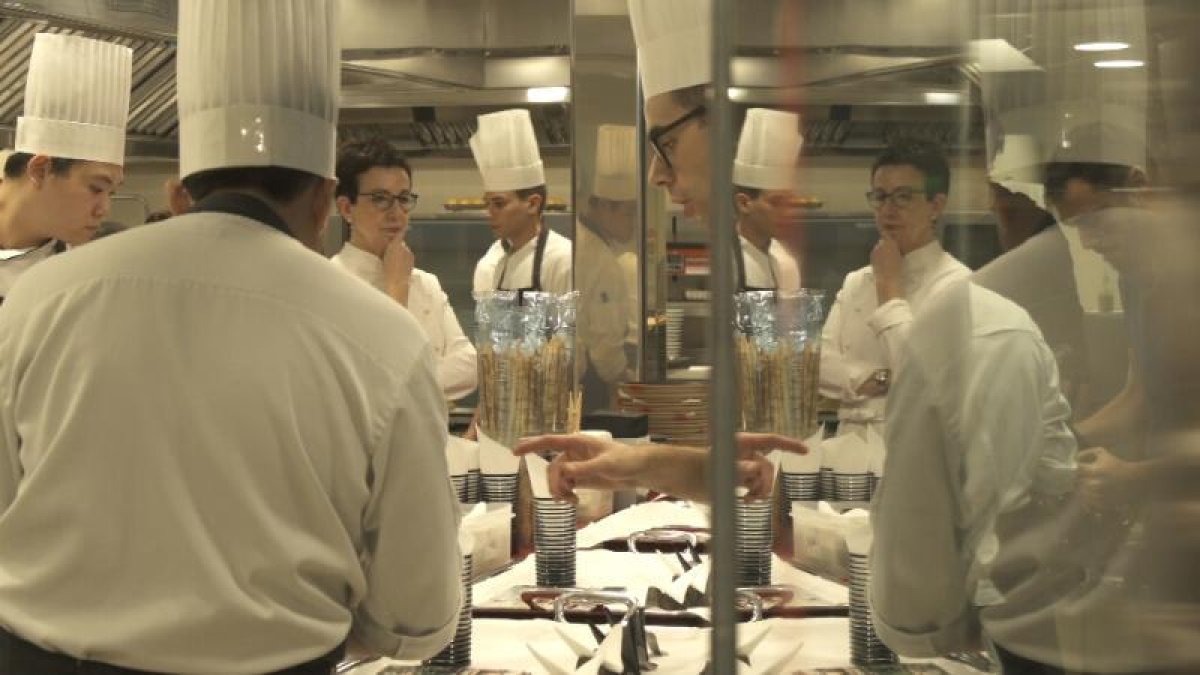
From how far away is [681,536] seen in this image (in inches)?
86.9

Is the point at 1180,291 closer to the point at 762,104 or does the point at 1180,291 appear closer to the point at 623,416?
the point at 762,104

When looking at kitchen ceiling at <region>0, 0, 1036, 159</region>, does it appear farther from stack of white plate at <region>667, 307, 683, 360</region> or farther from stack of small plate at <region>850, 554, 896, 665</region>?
stack of small plate at <region>850, 554, 896, 665</region>

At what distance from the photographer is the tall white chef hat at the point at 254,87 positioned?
4.99ft

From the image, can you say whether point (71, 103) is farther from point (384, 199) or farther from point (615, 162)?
point (615, 162)

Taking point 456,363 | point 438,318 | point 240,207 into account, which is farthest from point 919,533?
point 438,318

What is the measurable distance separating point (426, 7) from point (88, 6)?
1.16 metres

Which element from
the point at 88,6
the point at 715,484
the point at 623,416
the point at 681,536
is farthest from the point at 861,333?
the point at 88,6

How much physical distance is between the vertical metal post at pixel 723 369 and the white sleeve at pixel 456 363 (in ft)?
6.48

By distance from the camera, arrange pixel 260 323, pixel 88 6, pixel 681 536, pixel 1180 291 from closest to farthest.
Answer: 1. pixel 1180 291
2. pixel 260 323
3. pixel 681 536
4. pixel 88 6

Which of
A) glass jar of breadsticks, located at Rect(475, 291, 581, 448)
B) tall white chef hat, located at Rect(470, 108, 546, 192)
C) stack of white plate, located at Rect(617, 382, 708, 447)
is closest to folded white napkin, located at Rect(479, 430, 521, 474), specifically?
glass jar of breadsticks, located at Rect(475, 291, 581, 448)

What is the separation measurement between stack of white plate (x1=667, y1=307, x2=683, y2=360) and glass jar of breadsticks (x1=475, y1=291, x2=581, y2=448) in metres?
1.77

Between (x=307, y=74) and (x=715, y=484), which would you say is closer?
(x=715, y=484)

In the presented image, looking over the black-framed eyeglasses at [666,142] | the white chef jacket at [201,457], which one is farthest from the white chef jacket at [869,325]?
the white chef jacket at [201,457]

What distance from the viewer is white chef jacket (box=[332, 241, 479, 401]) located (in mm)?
2559
